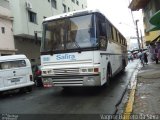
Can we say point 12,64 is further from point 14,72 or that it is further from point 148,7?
point 148,7

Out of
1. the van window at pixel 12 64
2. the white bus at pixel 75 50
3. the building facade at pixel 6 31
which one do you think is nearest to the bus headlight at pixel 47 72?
the white bus at pixel 75 50

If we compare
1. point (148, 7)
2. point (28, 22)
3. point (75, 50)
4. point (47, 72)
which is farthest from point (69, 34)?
point (148, 7)

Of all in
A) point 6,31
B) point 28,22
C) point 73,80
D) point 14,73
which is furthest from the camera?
point 28,22

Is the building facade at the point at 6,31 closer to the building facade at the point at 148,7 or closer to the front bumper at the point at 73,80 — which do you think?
the building facade at the point at 148,7

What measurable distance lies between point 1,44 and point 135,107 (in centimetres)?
1811

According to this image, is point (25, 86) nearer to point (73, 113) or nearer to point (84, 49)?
point (84, 49)

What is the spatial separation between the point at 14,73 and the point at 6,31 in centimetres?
1242

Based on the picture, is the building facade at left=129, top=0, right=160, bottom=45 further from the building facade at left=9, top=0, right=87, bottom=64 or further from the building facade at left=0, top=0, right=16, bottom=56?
the building facade at left=0, top=0, right=16, bottom=56

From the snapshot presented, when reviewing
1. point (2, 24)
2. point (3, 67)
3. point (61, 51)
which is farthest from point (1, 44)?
point (61, 51)

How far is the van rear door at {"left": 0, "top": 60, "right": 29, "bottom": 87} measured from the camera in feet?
43.9

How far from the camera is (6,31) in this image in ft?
82.5

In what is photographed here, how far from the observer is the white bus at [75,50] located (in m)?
10.4

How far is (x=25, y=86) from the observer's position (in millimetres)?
13945

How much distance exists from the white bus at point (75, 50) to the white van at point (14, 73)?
2.95m
